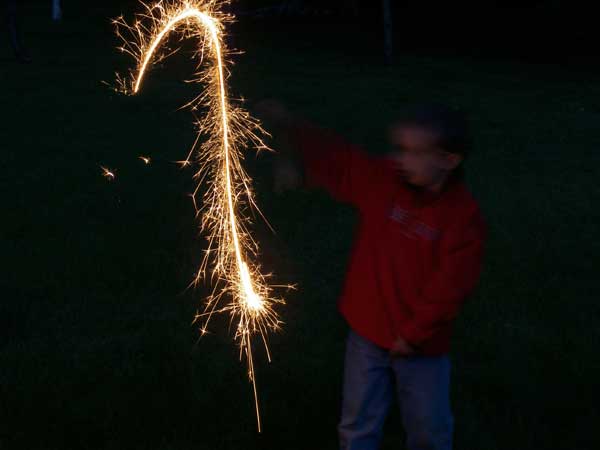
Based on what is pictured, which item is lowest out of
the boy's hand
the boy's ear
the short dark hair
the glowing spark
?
the boy's hand

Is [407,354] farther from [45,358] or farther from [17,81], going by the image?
[17,81]

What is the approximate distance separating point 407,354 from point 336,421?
1.19 m

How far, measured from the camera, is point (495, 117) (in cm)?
1301

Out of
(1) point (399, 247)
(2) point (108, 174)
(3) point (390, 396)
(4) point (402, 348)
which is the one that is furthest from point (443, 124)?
(2) point (108, 174)

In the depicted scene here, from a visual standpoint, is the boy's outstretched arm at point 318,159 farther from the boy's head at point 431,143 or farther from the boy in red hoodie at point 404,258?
the boy's head at point 431,143

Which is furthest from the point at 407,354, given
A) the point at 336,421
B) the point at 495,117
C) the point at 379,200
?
the point at 495,117

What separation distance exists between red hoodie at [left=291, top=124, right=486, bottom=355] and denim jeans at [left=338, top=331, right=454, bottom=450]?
0.07 m

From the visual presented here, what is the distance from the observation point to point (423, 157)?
2412mm

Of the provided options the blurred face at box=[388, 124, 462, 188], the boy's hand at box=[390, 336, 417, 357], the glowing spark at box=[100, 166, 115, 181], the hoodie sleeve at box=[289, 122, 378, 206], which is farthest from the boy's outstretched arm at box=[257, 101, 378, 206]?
the glowing spark at box=[100, 166, 115, 181]

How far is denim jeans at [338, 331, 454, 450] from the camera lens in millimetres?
2518

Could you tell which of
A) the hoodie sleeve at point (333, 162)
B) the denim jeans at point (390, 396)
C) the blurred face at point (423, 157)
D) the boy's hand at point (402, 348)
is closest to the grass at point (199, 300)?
the denim jeans at point (390, 396)

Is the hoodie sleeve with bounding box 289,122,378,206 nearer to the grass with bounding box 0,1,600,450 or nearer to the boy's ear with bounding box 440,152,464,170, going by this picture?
the boy's ear with bounding box 440,152,464,170

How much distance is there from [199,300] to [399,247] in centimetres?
254

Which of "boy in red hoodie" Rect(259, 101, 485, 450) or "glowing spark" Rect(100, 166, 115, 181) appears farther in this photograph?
"glowing spark" Rect(100, 166, 115, 181)
